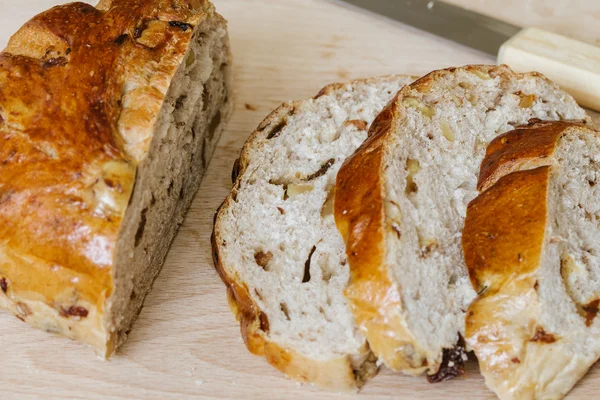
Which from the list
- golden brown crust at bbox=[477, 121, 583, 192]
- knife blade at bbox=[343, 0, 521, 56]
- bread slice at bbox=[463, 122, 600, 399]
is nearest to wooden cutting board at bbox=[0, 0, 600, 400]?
knife blade at bbox=[343, 0, 521, 56]

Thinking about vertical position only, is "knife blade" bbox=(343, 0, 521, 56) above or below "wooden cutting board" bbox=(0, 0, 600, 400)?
above

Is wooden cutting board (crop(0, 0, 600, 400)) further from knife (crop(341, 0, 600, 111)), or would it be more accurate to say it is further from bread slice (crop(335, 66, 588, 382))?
bread slice (crop(335, 66, 588, 382))

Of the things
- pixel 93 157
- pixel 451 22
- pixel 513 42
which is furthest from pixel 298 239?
pixel 451 22

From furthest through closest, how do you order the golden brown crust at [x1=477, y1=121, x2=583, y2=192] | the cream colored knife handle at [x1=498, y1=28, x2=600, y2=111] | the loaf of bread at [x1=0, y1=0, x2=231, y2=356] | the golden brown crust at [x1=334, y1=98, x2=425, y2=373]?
the cream colored knife handle at [x1=498, y1=28, x2=600, y2=111] → the golden brown crust at [x1=477, y1=121, x2=583, y2=192] → the loaf of bread at [x1=0, y1=0, x2=231, y2=356] → the golden brown crust at [x1=334, y1=98, x2=425, y2=373]

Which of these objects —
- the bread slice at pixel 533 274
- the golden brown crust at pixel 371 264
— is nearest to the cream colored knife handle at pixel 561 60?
the bread slice at pixel 533 274

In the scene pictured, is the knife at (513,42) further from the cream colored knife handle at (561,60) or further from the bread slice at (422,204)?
the bread slice at (422,204)

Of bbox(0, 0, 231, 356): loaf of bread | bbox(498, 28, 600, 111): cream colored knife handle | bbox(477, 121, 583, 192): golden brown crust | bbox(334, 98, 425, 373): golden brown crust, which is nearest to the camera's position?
bbox(334, 98, 425, 373): golden brown crust

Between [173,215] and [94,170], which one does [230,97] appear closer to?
[173,215]

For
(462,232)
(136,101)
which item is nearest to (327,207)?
(462,232)
